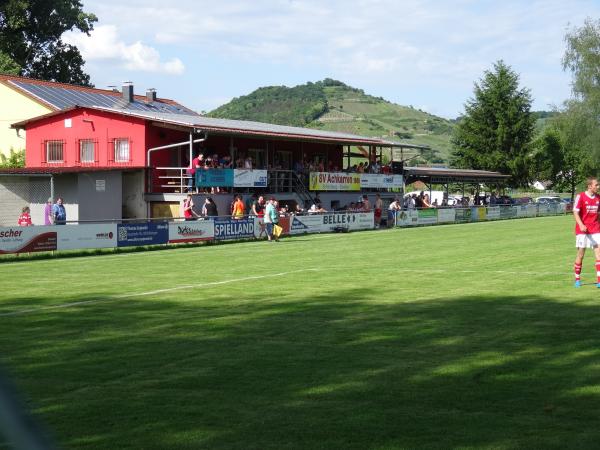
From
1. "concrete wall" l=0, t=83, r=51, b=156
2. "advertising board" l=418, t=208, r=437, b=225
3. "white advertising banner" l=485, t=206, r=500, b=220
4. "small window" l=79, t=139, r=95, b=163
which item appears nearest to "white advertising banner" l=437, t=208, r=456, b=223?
"advertising board" l=418, t=208, r=437, b=225

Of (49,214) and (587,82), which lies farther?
(587,82)

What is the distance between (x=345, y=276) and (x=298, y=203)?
27.0 metres

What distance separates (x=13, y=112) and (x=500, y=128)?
53371 mm

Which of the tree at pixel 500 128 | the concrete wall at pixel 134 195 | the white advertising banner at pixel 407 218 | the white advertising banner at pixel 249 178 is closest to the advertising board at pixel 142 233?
the concrete wall at pixel 134 195

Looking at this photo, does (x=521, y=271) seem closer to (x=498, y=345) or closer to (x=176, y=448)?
(x=498, y=345)

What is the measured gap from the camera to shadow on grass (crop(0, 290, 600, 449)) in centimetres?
572

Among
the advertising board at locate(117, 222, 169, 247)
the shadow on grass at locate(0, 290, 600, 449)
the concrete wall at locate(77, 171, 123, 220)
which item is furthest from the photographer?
the concrete wall at locate(77, 171, 123, 220)

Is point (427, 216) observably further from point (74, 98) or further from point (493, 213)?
point (74, 98)

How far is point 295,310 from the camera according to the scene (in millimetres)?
12555

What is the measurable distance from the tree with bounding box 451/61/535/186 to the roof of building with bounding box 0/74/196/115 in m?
41.3

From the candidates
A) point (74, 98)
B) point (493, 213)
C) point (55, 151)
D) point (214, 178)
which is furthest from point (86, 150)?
point (493, 213)

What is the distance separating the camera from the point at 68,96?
51125 mm

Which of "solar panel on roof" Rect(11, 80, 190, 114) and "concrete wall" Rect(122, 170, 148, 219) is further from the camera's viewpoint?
"solar panel on roof" Rect(11, 80, 190, 114)

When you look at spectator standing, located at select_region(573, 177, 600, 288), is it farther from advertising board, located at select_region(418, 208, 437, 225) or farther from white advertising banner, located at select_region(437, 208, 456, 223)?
white advertising banner, located at select_region(437, 208, 456, 223)
